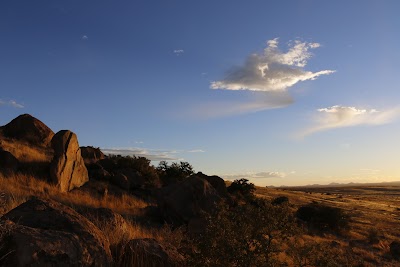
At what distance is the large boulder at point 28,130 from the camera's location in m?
31.5

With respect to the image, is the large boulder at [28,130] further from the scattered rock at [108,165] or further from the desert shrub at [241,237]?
the desert shrub at [241,237]

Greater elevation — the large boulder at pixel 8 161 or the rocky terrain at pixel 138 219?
the large boulder at pixel 8 161

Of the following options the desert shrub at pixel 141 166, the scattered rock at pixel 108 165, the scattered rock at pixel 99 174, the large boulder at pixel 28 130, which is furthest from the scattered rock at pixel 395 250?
the large boulder at pixel 28 130

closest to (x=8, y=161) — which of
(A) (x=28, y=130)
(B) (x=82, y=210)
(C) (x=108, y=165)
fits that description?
(A) (x=28, y=130)

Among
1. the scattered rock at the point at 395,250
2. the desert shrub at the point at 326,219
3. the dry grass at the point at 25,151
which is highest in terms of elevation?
the dry grass at the point at 25,151

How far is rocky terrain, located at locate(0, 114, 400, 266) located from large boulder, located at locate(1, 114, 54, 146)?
0.08 metres

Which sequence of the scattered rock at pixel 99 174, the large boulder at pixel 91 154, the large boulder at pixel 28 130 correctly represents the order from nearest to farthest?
the scattered rock at pixel 99 174 → the large boulder at pixel 28 130 → the large boulder at pixel 91 154

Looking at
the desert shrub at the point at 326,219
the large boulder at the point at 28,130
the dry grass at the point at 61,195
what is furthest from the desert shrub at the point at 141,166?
the desert shrub at the point at 326,219

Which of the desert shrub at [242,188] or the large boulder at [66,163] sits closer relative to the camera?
the large boulder at [66,163]

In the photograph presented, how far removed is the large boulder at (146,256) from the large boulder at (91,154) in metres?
25.4

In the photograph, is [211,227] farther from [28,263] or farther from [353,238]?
[353,238]

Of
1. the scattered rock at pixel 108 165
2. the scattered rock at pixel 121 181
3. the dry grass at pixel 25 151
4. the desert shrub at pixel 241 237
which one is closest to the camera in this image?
the desert shrub at pixel 241 237

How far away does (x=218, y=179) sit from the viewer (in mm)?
26703

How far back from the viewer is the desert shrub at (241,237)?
8125 millimetres
